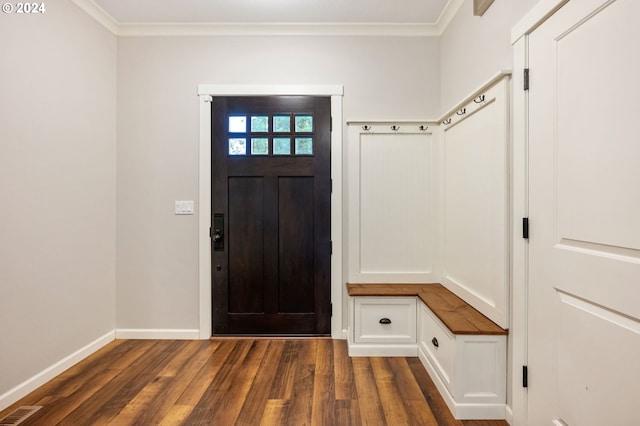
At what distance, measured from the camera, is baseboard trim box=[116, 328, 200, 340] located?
111 inches

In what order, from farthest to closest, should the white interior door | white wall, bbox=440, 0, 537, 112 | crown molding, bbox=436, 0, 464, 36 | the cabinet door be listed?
1. crown molding, bbox=436, 0, 464, 36
2. the cabinet door
3. white wall, bbox=440, 0, 537, 112
4. the white interior door

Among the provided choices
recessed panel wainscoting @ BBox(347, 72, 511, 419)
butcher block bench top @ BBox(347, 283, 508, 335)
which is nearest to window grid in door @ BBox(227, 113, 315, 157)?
recessed panel wainscoting @ BBox(347, 72, 511, 419)

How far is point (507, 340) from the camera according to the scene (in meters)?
1.75

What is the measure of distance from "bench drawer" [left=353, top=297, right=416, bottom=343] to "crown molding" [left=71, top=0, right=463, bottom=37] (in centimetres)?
229

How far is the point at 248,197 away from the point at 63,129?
4.64 feet

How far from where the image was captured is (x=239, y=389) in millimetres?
2031

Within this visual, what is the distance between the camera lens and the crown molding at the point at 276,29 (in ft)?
9.12

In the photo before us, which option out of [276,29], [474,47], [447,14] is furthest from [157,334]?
[447,14]

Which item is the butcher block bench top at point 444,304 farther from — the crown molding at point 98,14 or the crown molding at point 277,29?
the crown molding at point 98,14

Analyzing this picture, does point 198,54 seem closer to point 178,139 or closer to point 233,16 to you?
point 233,16

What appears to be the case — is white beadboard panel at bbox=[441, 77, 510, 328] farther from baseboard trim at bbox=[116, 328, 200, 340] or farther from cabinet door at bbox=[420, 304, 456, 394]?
baseboard trim at bbox=[116, 328, 200, 340]

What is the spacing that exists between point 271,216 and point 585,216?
2.18 m

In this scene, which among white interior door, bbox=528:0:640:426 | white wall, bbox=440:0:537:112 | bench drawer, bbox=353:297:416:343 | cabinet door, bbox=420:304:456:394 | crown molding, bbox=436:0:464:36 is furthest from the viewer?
bench drawer, bbox=353:297:416:343

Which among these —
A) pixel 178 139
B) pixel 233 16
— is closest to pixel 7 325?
pixel 178 139
